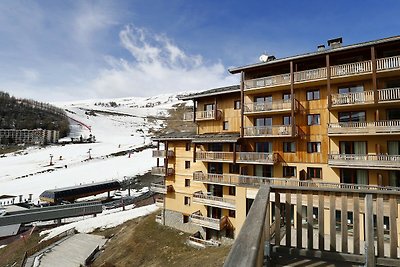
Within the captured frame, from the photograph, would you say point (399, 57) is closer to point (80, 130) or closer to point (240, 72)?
point (240, 72)

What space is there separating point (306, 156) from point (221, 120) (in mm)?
10212

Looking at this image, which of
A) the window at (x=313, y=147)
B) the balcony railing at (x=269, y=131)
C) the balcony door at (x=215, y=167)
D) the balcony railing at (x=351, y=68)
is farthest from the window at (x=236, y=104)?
the balcony railing at (x=351, y=68)

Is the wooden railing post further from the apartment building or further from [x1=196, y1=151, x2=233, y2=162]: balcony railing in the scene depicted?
[x1=196, y1=151, x2=233, y2=162]: balcony railing

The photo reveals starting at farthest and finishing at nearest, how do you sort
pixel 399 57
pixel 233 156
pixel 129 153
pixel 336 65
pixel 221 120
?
pixel 129 153, pixel 221 120, pixel 233 156, pixel 336 65, pixel 399 57

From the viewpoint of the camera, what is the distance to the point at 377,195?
12.3 feet

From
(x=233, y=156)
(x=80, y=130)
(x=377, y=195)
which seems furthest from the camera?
(x=80, y=130)

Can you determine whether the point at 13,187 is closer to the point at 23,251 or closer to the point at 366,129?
the point at 23,251

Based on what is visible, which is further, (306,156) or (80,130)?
(80,130)

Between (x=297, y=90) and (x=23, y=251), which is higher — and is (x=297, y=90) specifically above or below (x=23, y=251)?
above

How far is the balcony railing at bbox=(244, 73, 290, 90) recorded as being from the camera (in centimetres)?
2400

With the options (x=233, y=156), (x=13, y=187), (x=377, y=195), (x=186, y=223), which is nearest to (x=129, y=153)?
(x=13, y=187)

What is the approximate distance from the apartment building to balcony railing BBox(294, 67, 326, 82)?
0.08 m

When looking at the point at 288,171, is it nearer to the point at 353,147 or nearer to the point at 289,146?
the point at 289,146

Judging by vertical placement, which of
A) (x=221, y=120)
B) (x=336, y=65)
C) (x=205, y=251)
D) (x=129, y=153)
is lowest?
(x=205, y=251)
